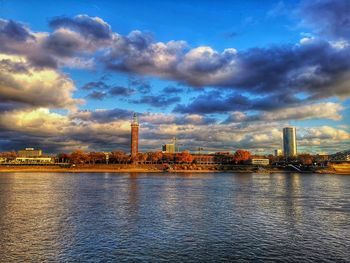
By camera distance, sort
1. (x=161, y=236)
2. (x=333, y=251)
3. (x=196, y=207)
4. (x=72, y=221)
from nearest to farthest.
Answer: (x=333, y=251)
(x=161, y=236)
(x=72, y=221)
(x=196, y=207)

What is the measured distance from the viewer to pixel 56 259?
86.8 ft

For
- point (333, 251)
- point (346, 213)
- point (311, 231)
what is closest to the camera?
point (333, 251)

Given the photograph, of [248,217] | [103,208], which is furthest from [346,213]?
[103,208]

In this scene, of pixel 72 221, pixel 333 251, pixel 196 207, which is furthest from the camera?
pixel 196 207

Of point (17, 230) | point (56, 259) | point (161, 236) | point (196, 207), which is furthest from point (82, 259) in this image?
point (196, 207)

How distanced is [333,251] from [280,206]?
2850 centimetres

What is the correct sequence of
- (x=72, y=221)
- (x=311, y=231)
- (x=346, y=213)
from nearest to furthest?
(x=311, y=231) < (x=72, y=221) < (x=346, y=213)

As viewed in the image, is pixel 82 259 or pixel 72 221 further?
pixel 72 221

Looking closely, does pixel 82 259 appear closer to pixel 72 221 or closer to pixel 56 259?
pixel 56 259

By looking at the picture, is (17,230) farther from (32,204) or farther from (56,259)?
(32,204)

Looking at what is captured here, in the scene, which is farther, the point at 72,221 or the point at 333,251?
the point at 72,221

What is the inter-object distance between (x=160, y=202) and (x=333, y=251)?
35491mm

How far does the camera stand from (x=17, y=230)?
36344 mm

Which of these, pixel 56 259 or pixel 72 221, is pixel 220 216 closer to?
pixel 72 221
